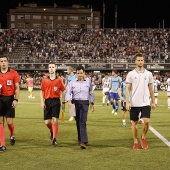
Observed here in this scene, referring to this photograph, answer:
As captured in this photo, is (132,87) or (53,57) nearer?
(132,87)

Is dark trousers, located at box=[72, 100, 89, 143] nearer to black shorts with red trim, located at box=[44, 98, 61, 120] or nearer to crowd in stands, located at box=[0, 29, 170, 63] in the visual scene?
black shorts with red trim, located at box=[44, 98, 61, 120]

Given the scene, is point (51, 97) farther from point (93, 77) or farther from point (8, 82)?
point (93, 77)

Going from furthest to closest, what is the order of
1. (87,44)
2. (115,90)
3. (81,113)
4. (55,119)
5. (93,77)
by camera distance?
(87,44), (93,77), (115,90), (55,119), (81,113)

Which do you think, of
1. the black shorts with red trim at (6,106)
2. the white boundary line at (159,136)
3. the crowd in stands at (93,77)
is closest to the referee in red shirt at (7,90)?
the black shorts with red trim at (6,106)

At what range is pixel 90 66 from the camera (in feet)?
177

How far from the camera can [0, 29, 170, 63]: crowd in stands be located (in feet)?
186

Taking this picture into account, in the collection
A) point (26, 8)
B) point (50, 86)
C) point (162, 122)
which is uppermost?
point (26, 8)

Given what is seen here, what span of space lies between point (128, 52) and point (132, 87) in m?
49.7

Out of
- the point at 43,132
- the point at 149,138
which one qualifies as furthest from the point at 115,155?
the point at 43,132

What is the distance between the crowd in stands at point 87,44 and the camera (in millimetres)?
56750

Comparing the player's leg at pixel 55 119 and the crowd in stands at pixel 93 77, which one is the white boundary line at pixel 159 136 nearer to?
the player's leg at pixel 55 119

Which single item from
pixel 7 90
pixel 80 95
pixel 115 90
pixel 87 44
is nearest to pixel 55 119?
pixel 80 95

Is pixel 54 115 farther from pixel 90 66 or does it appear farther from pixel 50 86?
pixel 90 66

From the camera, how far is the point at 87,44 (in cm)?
6244
